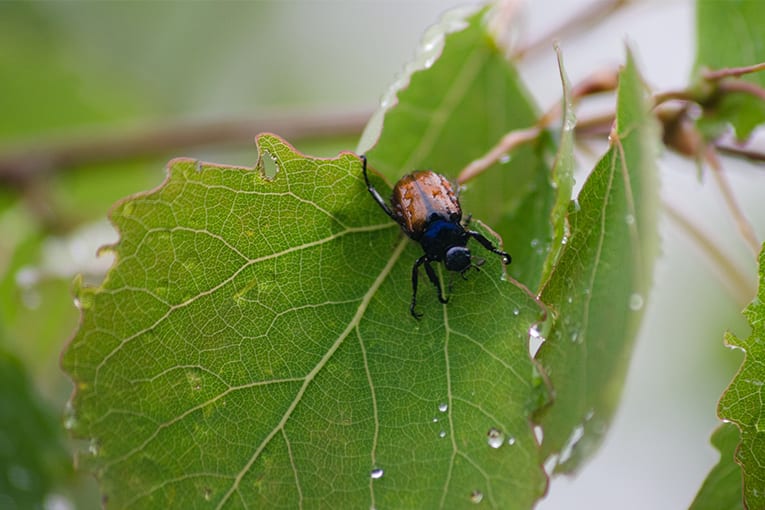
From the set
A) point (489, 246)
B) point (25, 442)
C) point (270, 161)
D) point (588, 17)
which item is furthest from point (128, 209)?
point (588, 17)

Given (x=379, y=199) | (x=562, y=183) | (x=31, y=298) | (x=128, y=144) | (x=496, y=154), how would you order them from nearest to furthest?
(x=562, y=183)
(x=379, y=199)
(x=496, y=154)
(x=128, y=144)
(x=31, y=298)

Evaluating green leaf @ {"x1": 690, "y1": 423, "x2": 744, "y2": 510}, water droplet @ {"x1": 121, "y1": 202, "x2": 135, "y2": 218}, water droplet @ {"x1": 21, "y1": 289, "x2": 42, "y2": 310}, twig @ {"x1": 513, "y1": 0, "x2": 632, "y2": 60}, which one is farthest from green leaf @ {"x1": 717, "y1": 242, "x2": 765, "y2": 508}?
water droplet @ {"x1": 21, "y1": 289, "x2": 42, "y2": 310}

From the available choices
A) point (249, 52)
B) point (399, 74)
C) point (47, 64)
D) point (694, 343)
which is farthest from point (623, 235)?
point (249, 52)

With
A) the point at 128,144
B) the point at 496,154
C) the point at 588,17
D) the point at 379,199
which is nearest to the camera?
the point at 379,199

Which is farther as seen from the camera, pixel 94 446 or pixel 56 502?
pixel 56 502

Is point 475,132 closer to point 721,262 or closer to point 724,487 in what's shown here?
point 721,262

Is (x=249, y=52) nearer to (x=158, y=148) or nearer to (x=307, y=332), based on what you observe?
(x=158, y=148)
